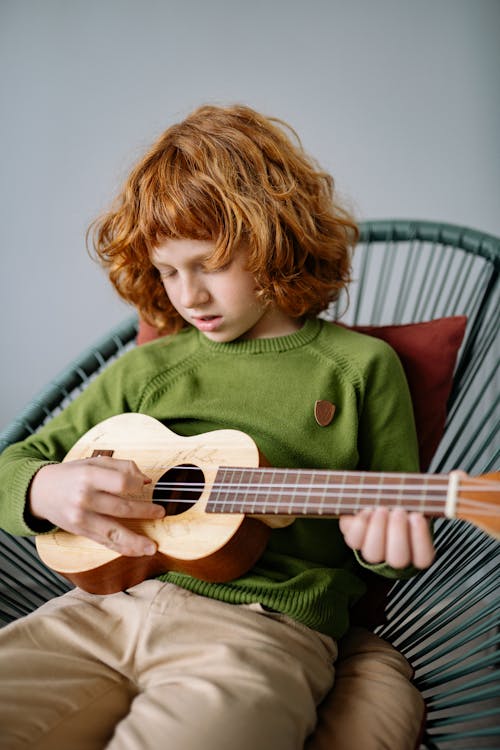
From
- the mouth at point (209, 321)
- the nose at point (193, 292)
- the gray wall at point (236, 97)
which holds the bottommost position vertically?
the mouth at point (209, 321)

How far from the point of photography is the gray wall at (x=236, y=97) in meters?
1.66

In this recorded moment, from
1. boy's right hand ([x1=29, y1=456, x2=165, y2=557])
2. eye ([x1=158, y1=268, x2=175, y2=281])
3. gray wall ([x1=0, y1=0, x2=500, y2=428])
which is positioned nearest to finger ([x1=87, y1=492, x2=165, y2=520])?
boy's right hand ([x1=29, y1=456, x2=165, y2=557])

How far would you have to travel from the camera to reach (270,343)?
114cm

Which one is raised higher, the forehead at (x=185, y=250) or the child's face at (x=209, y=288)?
the forehead at (x=185, y=250)

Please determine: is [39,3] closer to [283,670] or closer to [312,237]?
[312,237]

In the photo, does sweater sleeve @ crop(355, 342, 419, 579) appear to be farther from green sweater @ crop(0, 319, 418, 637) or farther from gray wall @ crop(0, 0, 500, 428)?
gray wall @ crop(0, 0, 500, 428)

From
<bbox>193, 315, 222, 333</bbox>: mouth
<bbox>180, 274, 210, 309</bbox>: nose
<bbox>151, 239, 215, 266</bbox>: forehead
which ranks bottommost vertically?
<bbox>193, 315, 222, 333</bbox>: mouth

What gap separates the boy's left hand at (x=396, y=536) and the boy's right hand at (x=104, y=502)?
28cm

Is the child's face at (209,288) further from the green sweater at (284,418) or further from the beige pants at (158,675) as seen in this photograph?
the beige pants at (158,675)

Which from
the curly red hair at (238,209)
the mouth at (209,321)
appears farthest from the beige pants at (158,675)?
the curly red hair at (238,209)

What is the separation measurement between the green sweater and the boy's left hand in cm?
19

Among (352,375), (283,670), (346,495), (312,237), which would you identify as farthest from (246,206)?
(283,670)

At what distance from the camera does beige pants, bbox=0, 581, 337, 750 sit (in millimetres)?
766

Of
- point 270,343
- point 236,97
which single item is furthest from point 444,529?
point 236,97
